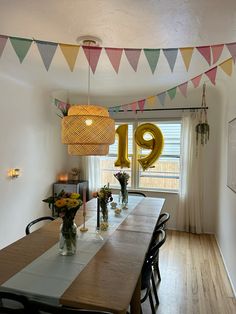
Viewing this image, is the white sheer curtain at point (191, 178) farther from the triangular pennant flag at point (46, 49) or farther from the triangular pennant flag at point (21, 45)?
the triangular pennant flag at point (21, 45)

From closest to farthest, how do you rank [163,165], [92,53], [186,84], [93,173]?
[92,53] → [186,84] → [163,165] → [93,173]

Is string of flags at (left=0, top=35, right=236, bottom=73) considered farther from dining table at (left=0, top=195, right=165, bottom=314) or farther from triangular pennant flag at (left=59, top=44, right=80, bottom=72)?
dining table at (left=0, top=195, right=165, bottom=314)

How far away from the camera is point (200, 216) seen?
432cm

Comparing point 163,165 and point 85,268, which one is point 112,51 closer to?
point 85,268

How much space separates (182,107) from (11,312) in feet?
13.3

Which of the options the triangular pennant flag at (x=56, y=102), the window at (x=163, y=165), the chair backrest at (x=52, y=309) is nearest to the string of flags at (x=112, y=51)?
the chair backrest at (x=52, y=309)

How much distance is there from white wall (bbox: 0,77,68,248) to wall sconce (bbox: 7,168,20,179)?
56mm

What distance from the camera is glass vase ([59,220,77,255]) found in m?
1.67

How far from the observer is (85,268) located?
1506 millimetres

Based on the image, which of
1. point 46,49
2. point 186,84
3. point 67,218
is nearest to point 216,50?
point 186,84

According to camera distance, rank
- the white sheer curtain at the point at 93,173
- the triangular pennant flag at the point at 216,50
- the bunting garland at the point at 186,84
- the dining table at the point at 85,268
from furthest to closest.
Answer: the white sheer curtain at the point at 93,173 → the bunting garland at the point at 186,84 → the triangular pennant flag at the point at 216,50 → the dining table at the point at 85,268

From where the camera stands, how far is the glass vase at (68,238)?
167 centimetres

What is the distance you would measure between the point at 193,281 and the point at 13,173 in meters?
2.76

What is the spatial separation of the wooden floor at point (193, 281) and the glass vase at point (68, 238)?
1.10m
